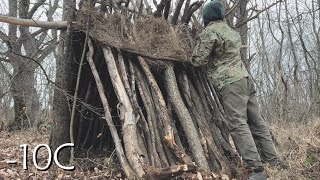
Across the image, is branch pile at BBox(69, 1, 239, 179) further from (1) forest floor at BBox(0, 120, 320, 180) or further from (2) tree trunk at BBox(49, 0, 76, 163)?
(1) forest floor at BBox(0, 120, 320, 180)

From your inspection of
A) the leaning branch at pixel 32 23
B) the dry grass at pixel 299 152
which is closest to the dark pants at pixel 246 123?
the dry grass at pixel 299 152

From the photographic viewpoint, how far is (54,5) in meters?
18.7

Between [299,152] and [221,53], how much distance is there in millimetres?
1781

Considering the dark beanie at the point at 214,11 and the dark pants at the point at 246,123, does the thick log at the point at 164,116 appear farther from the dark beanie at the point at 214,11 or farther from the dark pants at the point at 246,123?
the dark beanie at the point at 214,11

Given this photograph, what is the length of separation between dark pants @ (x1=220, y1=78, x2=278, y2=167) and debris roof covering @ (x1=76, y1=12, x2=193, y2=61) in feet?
4.20

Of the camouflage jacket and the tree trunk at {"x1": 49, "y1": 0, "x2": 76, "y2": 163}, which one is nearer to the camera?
the camouflage jacket

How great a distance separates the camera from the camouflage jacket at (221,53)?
484cm

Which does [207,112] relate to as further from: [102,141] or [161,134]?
[102,141]

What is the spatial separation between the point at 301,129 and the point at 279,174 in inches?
96.5

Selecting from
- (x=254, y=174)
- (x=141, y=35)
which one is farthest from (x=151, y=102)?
(x=254, y=174)

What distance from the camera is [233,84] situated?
4781mm

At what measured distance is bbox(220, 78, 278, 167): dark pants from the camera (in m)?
4.55

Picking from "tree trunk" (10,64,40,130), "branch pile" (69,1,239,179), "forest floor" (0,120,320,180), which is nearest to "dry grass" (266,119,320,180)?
"forest floor" (0,120,320,180)

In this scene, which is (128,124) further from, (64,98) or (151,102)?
(64,98)
